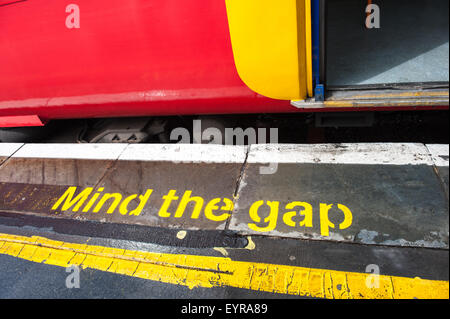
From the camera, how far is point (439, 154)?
2654 mm

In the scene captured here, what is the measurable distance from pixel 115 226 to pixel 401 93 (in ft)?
8.08

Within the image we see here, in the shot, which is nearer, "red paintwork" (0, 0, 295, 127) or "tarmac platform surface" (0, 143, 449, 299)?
"tarmac platform surface" (0, 143, 449, 299)

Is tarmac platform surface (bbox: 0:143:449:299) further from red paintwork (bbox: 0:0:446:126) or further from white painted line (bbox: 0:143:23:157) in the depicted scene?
white painted line (bbox: 0:143:23:157)

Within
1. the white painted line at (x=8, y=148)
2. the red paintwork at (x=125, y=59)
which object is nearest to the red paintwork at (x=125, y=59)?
the red paintwork at (x=125, y=59)

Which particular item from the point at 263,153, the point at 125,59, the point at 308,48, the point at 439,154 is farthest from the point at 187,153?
the point at 439,154

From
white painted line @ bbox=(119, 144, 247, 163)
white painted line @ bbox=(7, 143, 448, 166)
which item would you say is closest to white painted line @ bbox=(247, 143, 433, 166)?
white painted line @ bbox=(7, 143, 448, 166)

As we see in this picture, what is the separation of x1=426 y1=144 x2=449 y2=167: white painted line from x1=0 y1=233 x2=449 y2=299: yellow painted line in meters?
1.05

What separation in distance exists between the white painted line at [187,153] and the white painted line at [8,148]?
1506 millimetres

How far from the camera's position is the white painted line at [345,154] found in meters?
2.68

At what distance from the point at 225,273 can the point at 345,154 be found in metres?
1.44

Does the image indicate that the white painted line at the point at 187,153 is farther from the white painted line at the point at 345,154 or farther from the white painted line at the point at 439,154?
the white painted line at the point at 439,154

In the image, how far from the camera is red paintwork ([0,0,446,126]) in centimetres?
288

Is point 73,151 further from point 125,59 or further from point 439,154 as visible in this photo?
point 439,154

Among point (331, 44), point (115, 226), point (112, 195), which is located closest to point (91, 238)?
point (115, 226)
